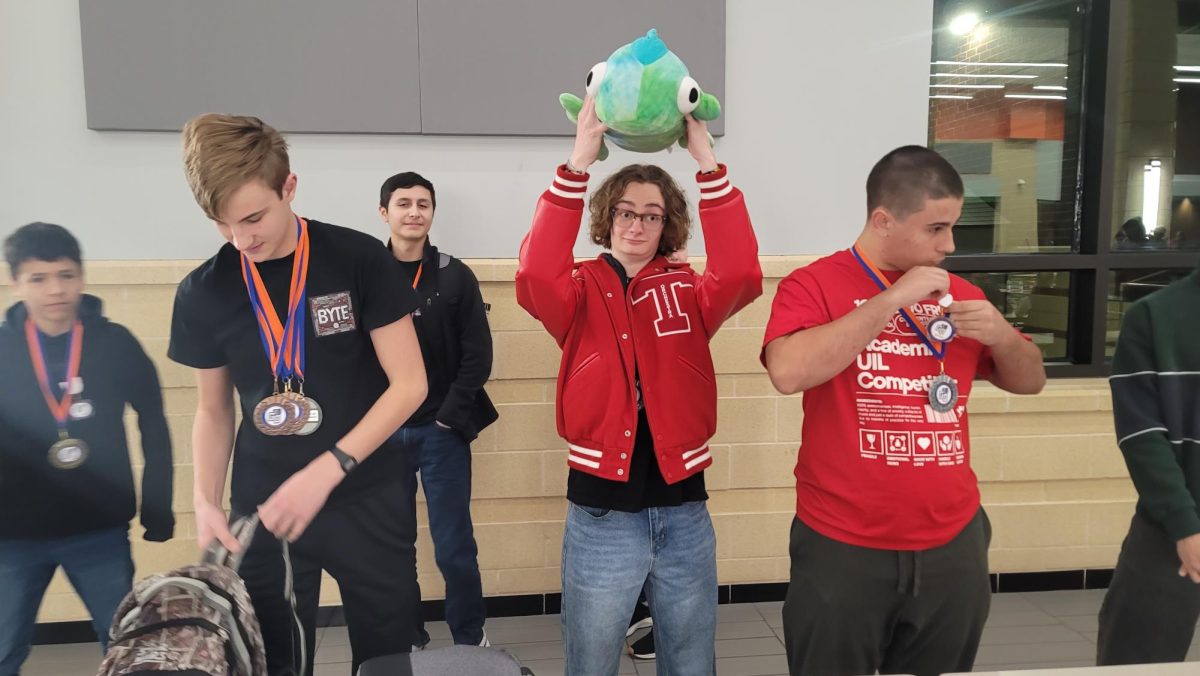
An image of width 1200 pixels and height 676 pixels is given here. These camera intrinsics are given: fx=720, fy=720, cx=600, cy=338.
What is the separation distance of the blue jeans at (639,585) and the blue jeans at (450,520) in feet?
3.39

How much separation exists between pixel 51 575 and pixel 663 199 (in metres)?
1.71

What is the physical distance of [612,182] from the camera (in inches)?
65.2

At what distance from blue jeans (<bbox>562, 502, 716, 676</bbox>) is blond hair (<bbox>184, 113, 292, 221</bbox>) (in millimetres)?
927

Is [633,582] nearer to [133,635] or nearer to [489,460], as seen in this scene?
[133,635]

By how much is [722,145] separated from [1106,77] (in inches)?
68.4

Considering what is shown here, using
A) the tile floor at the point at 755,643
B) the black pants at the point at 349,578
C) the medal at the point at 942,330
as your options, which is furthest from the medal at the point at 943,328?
the tile floor at the point at 755,643

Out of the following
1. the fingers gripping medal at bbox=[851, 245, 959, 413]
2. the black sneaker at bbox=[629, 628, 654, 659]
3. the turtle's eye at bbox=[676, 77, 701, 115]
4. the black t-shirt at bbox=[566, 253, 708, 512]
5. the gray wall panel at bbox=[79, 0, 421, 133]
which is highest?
the gray wall panel at bbox=[79, 0, 421, 133]

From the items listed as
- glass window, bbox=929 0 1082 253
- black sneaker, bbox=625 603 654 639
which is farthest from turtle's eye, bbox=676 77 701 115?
glass window, bbox=929 0 1082 253

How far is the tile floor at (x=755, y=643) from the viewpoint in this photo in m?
2.53

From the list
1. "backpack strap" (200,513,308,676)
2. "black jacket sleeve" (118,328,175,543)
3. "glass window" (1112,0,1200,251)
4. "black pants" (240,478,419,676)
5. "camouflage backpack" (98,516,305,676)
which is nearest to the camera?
"camouflage backpack" (98,516,305,676)

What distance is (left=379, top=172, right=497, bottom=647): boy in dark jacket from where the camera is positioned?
97.8 inches

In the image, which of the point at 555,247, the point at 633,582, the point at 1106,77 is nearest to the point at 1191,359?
the point at 633,582

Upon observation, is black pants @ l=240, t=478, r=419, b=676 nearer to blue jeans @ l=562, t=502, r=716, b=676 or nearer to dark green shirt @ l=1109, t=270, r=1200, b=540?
blue jeans @ l=562, t=502, r=716, b=676

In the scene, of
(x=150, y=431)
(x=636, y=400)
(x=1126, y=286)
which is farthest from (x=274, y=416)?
(x=1126, y=286)
